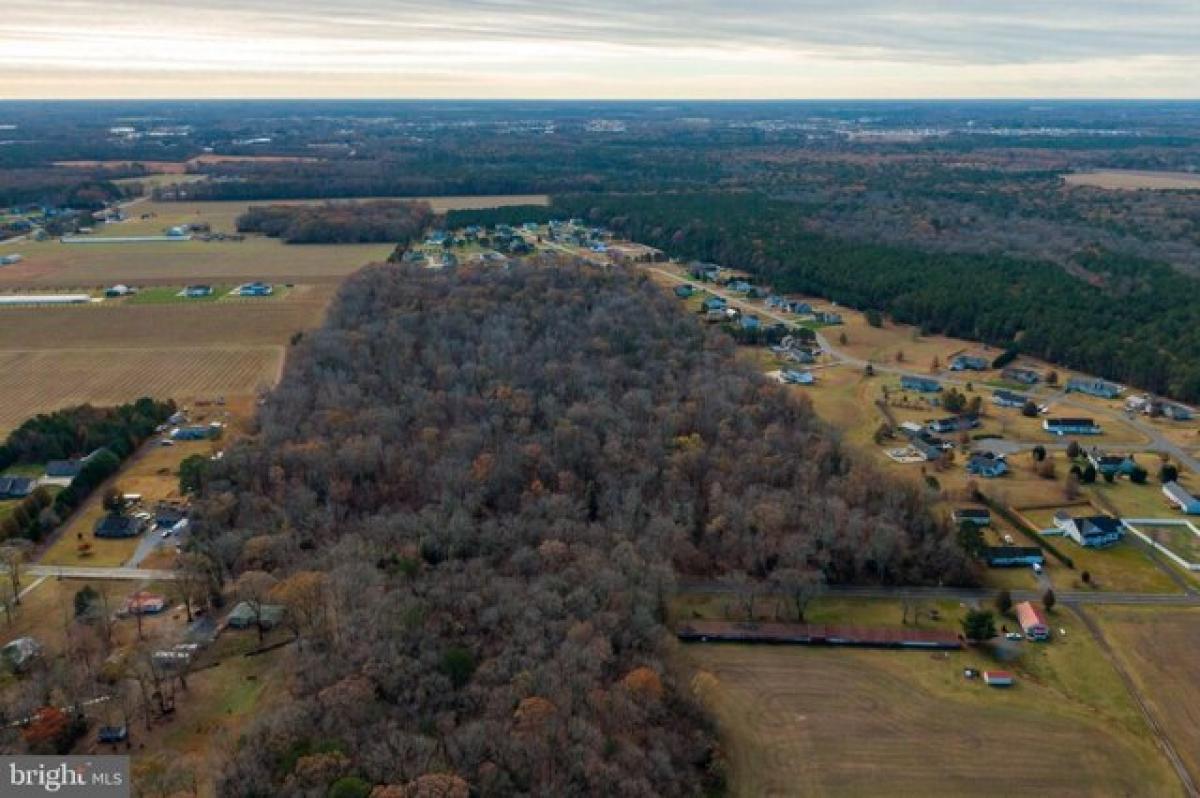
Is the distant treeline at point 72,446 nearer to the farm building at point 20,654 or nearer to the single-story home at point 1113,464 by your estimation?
the farm building at point 20,654

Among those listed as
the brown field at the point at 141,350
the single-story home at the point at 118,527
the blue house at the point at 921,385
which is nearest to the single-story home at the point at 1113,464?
the blue house at the point at 921,385

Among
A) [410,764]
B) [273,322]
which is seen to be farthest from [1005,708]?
[273,322]

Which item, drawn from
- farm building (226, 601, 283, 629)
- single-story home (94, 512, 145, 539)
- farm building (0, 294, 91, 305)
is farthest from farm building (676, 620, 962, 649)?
farm building (0, 294, 91, 305)

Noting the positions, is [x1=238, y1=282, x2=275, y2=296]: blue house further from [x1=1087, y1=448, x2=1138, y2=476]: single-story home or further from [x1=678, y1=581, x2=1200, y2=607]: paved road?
[x1=1087, y1=448, x2=1138, y2=476]: single-story home

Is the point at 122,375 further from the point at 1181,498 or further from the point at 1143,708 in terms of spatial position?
the point at 1181,498

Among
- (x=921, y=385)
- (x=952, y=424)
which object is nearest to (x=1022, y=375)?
(x=921, y=385)

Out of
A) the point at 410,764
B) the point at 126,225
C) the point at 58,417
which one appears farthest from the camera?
the point at 126,225

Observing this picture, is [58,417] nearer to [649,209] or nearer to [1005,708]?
[1005,708]
